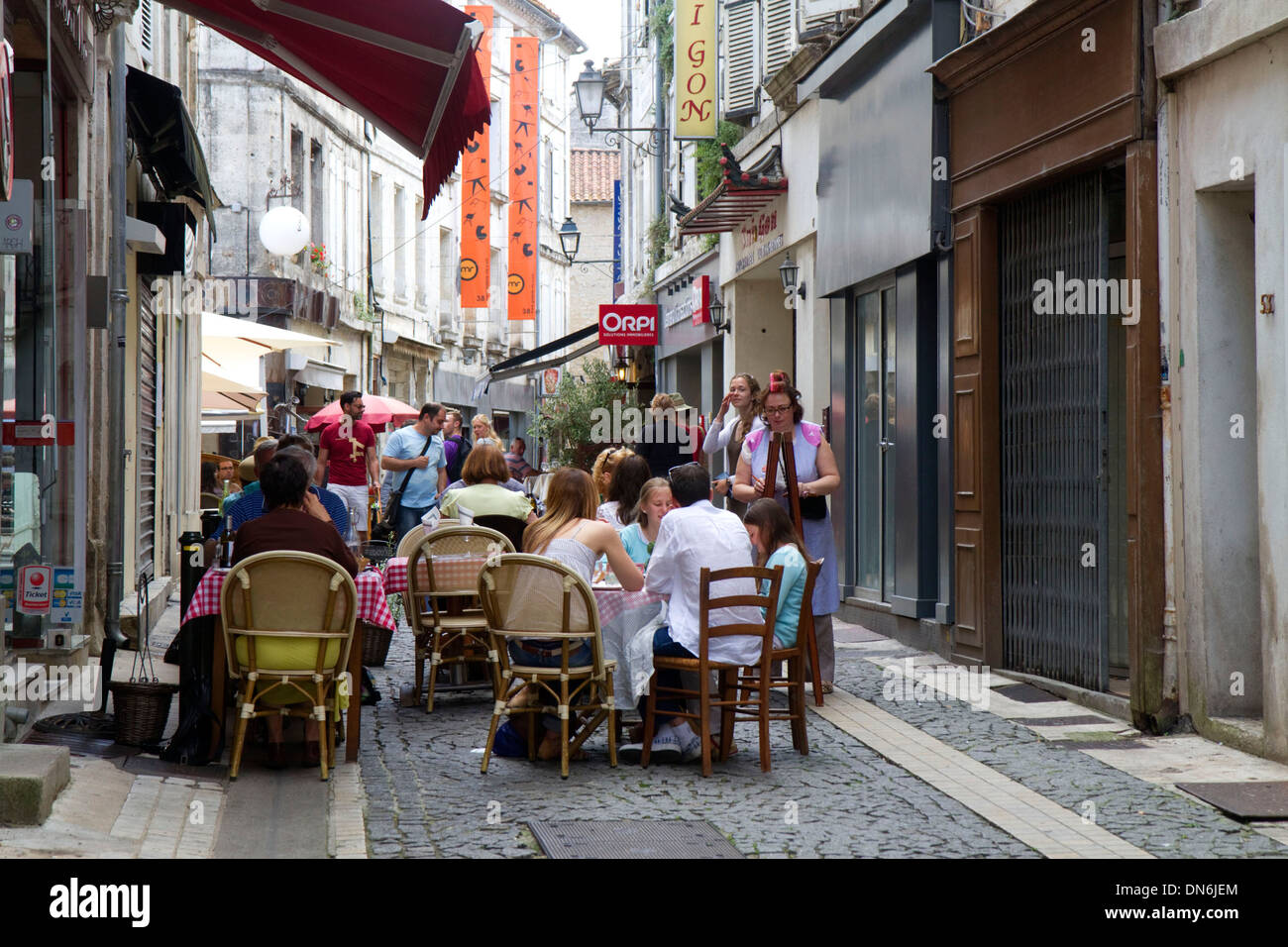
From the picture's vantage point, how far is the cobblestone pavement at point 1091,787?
5488 mm

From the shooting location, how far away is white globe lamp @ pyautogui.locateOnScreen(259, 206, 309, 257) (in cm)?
2047

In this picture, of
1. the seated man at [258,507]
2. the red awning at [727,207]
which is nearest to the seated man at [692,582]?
the seated man at [258,507]

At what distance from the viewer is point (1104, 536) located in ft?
27.9

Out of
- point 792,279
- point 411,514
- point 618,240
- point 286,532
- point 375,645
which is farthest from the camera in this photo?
point 618,240

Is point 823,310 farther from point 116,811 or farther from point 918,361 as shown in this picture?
point 116,811

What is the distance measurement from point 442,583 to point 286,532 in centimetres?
167

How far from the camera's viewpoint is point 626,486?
8.66m

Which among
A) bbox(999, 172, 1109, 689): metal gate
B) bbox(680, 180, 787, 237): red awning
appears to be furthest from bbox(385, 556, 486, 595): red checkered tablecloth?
bbox(680, 180, 787, 237): red awning

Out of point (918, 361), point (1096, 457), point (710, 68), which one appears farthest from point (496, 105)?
point (1096, 457)

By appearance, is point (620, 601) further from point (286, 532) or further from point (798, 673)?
point (286, 532)

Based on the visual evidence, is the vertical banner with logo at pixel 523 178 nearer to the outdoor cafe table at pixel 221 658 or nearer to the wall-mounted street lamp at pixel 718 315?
the wall-mounted street lamp at pixel 718 315

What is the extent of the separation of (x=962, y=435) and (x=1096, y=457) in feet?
5.37

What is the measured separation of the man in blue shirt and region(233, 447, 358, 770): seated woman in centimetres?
692

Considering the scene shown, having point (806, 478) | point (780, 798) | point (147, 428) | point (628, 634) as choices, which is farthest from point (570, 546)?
point (147, 428)
